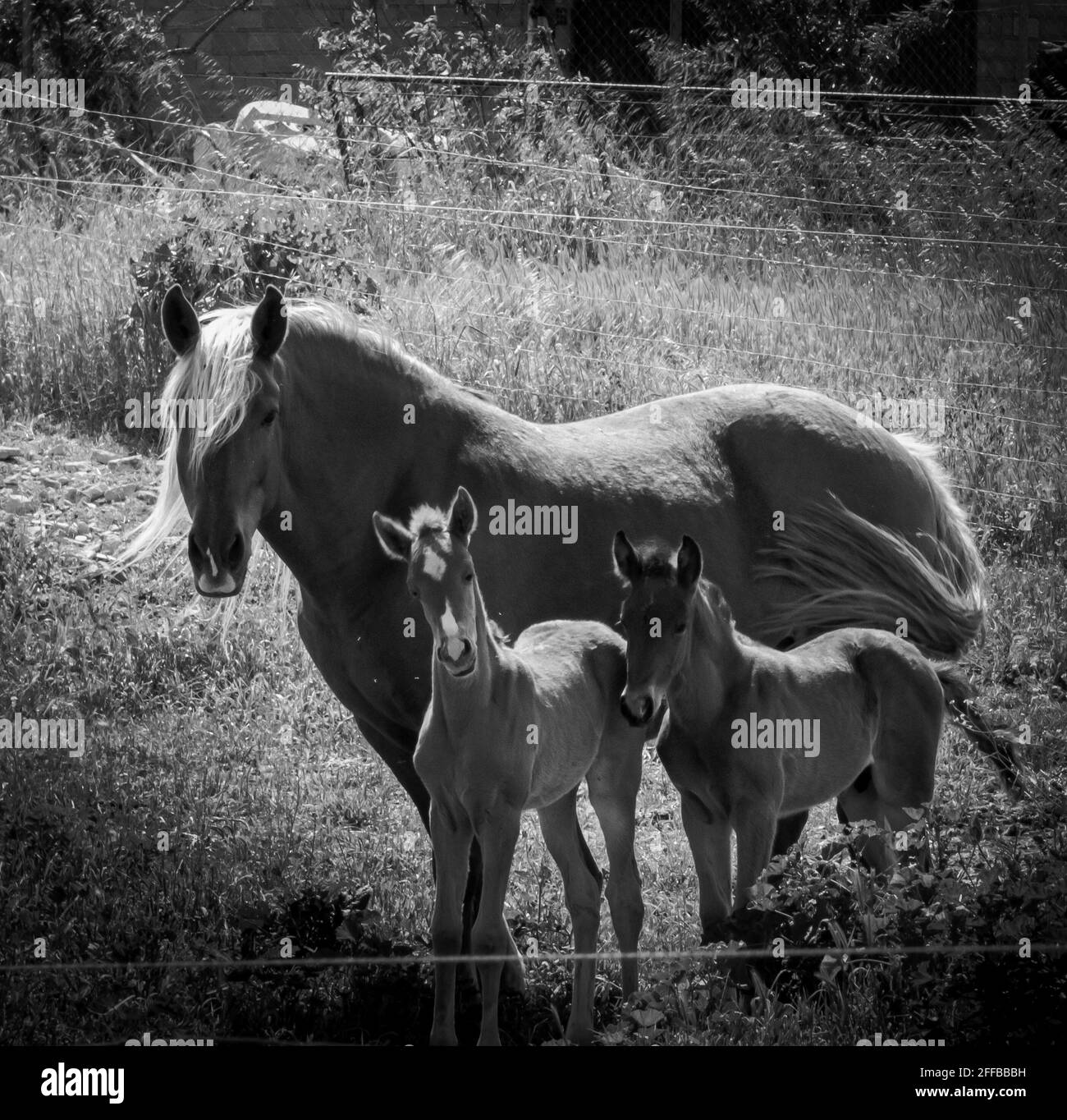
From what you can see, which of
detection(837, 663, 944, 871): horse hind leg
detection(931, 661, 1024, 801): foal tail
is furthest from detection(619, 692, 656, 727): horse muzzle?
detection(931, 661, 1024, 801): foal tail

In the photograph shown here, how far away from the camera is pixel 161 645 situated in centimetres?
732

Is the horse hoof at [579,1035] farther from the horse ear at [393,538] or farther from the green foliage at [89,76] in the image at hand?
the green foliage at [89,76]

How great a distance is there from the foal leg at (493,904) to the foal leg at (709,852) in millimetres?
765

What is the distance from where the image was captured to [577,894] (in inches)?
177

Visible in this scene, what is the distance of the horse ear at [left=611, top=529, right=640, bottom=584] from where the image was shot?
163 inches

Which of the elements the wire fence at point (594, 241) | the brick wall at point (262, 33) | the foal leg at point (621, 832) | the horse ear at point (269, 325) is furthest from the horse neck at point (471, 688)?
the brick wall at point (262, 33)

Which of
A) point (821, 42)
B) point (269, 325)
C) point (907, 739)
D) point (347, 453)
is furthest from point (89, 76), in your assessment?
point (907, 739)

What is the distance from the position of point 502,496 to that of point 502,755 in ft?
3.66

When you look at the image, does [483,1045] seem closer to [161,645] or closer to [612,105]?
[161,645]

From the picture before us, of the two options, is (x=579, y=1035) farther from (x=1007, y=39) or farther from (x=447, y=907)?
(x=1007, y=39)

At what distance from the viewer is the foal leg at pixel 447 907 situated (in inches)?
158

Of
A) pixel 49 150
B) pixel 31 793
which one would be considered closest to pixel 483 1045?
pixel 31 793

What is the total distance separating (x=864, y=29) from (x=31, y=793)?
997 centimetres

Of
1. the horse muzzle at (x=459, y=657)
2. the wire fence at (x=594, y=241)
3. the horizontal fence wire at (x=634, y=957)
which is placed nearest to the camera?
the horse muzzle at (x=459, y=657)
